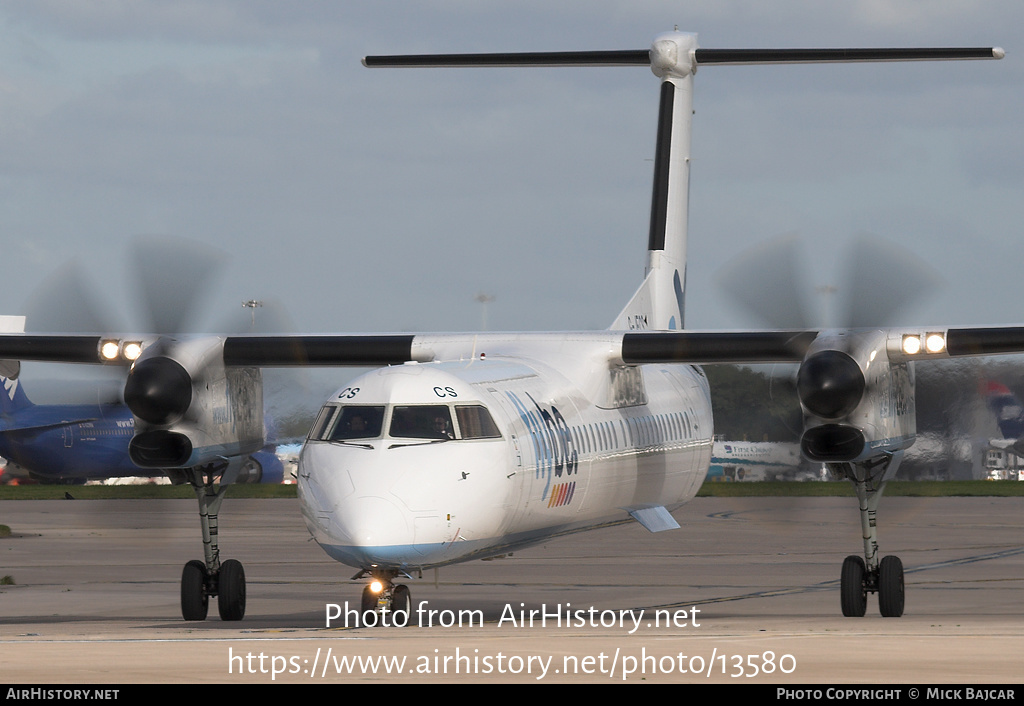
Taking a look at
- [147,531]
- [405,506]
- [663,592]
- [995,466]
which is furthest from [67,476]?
[405,506]

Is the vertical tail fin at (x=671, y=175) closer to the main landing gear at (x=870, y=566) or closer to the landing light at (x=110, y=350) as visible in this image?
the main landing gear at (x=870, y=566)

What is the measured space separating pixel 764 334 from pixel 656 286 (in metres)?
6.55

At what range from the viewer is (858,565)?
1808 centimetres

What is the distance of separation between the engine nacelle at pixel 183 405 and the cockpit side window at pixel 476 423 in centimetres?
426

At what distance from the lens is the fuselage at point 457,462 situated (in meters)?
13.5

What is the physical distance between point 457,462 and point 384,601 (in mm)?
1513

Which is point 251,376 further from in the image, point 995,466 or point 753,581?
point 995,466

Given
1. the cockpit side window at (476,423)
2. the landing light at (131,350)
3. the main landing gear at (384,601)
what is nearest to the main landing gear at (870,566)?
the cockpit side window at (476,423)

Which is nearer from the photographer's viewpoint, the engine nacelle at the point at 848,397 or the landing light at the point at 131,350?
the engine nacelle at the point at 848,397

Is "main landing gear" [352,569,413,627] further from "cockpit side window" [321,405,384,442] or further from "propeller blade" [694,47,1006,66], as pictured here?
"propeller blade" [694,47,1006,66]

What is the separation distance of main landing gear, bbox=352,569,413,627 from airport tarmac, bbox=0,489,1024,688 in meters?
0.16

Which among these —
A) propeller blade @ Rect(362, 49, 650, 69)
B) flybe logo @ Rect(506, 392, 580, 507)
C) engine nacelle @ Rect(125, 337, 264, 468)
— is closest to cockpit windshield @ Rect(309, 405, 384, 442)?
flybe logo @ Rect(506, 392, 580, 507)

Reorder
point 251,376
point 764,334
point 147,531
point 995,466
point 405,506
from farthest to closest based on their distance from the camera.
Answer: point 995,466, point 147,531, point 251,376, point 764,334, point 405,506

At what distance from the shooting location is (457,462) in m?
14.1
